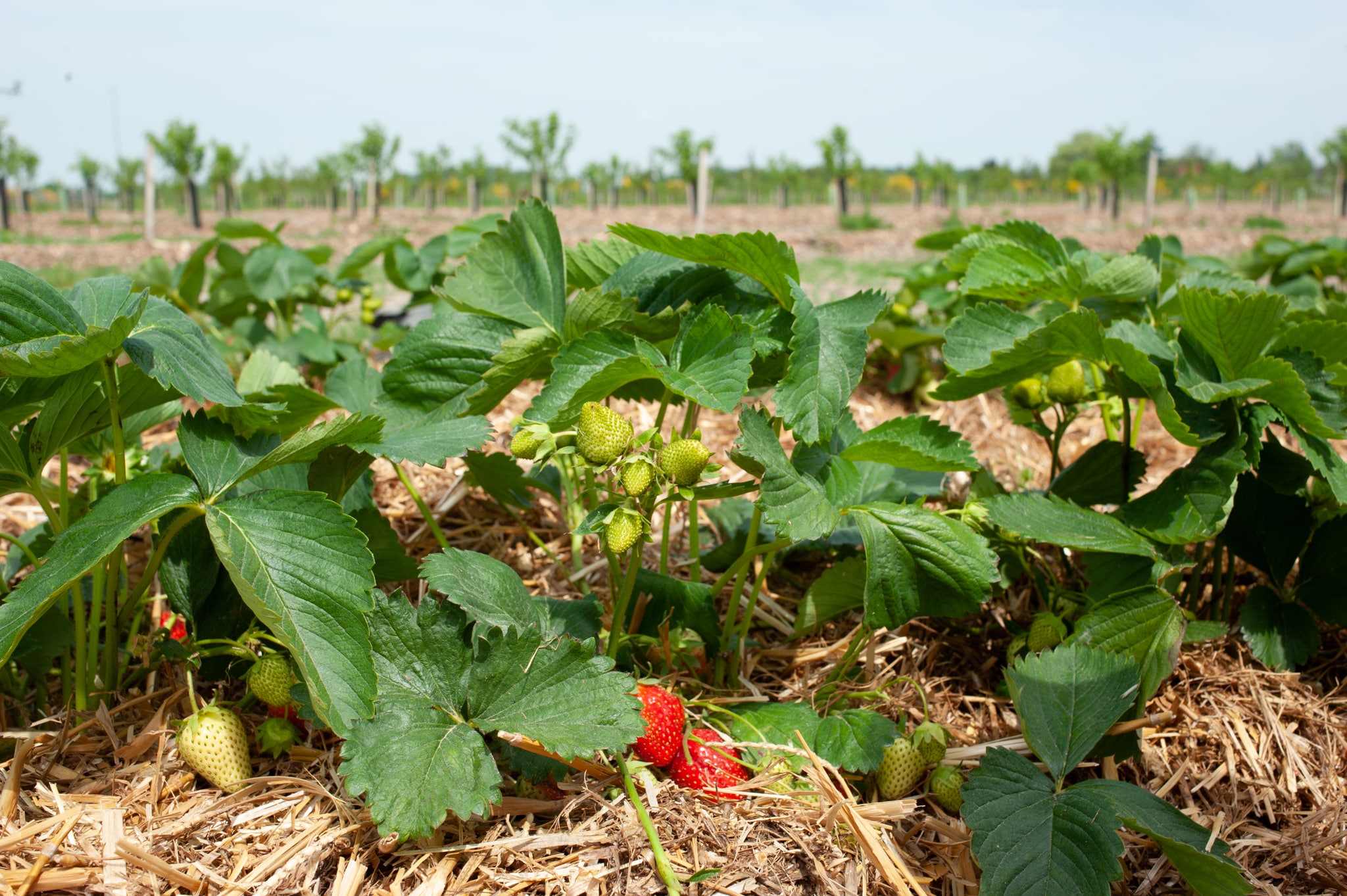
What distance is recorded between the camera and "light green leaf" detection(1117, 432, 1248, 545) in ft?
4.54

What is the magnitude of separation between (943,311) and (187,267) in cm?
261

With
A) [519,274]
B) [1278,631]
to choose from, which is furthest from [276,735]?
[1278,631]

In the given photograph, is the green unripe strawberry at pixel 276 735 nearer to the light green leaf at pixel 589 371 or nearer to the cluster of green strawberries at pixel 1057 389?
the light green leaf at pixel 589 371

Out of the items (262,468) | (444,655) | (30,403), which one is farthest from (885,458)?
(30,403)

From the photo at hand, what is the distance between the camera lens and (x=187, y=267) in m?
2.77

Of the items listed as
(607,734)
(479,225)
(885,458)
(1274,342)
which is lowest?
(607,734)

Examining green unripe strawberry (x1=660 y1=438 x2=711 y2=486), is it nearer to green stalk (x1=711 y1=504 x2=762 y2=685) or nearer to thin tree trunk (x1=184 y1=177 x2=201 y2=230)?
green stalk (x1=711 y1=504 x2=762 y2=685)

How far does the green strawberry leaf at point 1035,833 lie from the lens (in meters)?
1.08

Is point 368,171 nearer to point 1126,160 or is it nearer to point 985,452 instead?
point 1126,160

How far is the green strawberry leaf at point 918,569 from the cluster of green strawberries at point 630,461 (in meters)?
0.27

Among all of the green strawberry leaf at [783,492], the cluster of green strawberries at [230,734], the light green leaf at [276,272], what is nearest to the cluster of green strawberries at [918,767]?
the green strawberry leaf at [783,492]

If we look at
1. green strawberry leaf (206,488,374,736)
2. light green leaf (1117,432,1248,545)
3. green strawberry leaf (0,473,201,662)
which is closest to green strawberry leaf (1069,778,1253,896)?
light green leaf (1117,432,1248,545)

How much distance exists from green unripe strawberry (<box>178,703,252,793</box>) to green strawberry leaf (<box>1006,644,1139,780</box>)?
1056mm

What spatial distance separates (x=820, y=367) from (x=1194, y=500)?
666mm
